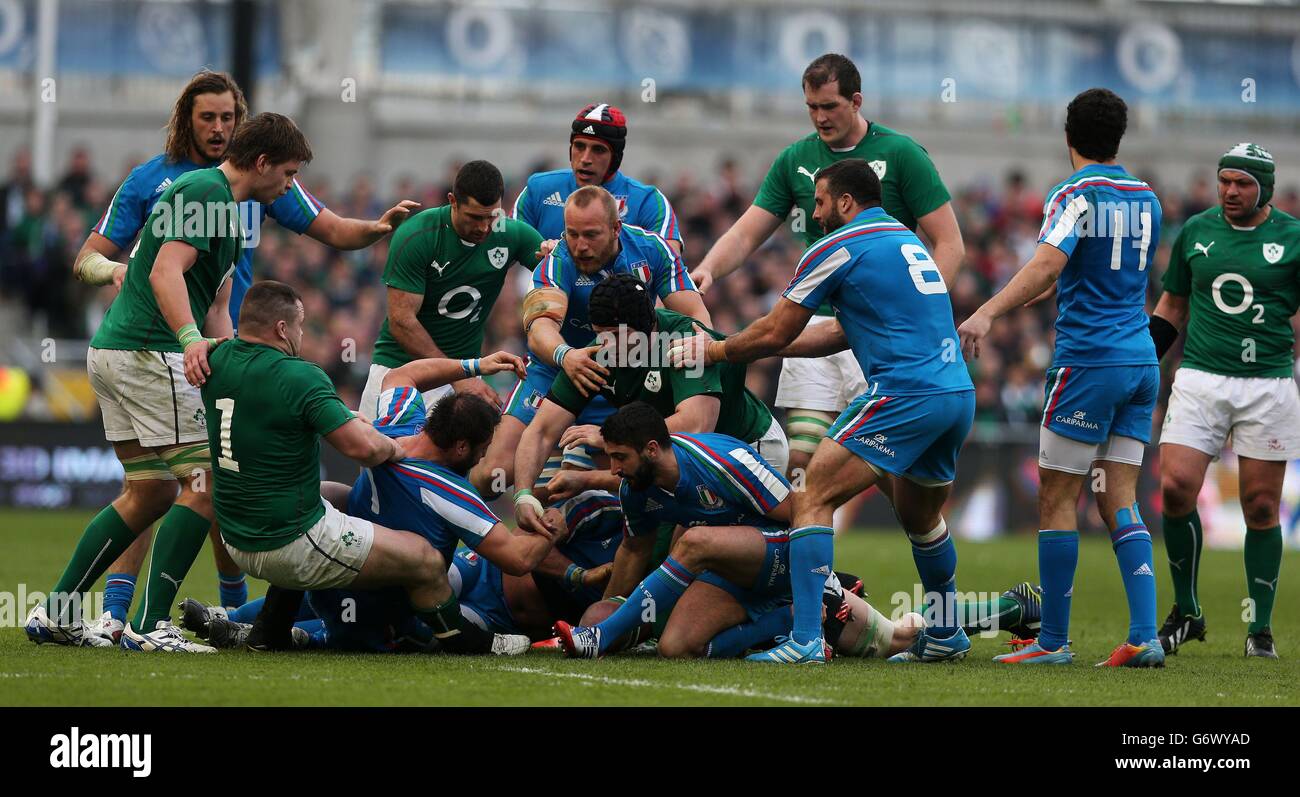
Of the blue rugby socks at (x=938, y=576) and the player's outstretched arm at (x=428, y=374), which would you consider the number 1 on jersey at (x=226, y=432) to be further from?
the blue rugby socks at (x=938, y=576)

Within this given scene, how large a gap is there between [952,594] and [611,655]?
172 centimetres

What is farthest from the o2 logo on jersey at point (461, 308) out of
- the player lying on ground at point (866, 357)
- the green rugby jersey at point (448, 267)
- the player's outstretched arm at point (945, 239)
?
the player's outstretched arm at point (945, 239)

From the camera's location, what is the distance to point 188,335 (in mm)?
7480

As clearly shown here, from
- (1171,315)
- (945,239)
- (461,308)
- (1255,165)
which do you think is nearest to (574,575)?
(461,308)

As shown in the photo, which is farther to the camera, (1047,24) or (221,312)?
(1047,24)

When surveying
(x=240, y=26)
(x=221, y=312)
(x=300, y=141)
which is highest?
(x=240, y=26)

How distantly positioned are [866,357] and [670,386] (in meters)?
1.12

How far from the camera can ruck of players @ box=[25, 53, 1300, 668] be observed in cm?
748

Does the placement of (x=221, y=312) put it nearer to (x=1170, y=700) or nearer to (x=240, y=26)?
(x=1170, y=700)

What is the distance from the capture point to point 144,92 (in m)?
25.6

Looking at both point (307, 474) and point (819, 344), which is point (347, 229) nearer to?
point (307, 474)

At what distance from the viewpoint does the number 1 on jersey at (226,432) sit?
7.24 metres

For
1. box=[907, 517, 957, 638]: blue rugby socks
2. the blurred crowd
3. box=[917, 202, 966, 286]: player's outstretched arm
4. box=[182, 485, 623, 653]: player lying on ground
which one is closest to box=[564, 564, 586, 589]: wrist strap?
box=[182, 485, 623, 653]: player lying on ground
